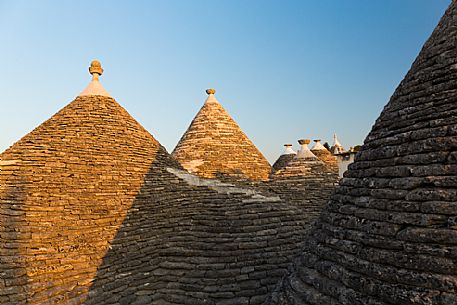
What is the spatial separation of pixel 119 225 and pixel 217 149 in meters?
4.59

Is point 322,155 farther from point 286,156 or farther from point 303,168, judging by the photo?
point 303,168

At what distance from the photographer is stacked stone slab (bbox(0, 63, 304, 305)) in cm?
475

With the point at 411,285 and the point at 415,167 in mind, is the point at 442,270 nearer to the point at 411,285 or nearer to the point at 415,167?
the point at 411,285

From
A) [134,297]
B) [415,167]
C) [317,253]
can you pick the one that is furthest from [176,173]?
[415,167]

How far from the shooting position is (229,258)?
17.7 ft

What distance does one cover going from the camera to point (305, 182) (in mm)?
9711

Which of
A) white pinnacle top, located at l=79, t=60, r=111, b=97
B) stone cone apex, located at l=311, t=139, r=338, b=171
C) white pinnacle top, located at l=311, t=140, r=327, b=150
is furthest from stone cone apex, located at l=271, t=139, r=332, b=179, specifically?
white pinnacle top, located at l=311, t=140, r=327, b=150

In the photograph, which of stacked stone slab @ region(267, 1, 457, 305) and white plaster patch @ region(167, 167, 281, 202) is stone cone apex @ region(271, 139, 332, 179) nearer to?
white plaster patch @ region(167, 167, 281, 202)

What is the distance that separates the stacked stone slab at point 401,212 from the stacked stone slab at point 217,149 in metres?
6.07

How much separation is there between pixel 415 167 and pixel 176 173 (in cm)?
559

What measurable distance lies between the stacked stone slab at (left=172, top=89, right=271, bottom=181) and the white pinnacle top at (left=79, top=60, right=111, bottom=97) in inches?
123

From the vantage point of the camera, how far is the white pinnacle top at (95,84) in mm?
7672

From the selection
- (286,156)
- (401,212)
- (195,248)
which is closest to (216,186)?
(195,248)

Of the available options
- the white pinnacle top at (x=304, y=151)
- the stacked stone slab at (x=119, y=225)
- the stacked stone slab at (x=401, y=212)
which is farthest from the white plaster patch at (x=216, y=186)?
the stacked stone slab at (x=401, y=212)
